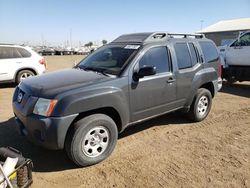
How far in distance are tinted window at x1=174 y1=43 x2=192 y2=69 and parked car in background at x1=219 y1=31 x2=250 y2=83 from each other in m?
5.02

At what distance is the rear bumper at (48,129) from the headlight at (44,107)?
6 centimetres

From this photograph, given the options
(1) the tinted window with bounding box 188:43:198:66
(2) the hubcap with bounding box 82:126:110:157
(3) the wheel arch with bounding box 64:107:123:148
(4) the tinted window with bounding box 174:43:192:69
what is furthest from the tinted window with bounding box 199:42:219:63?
(2) the hubcap with bounding box 82:126:110:157

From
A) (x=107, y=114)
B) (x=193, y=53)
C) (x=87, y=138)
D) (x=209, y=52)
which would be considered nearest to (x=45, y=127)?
(x=87, y=138)

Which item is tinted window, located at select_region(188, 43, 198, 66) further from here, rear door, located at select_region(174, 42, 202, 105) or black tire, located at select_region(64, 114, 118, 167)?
black tire, located at select_region(64, 114, 118, 167)

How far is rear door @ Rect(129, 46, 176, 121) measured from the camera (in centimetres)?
435

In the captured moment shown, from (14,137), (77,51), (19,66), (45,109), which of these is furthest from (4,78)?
(77,51)

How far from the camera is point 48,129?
3428 mm

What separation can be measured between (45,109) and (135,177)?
151 cm

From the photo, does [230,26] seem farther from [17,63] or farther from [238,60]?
[17,63]

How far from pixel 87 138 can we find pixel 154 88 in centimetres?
151

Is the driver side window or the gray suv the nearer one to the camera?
the gray suv

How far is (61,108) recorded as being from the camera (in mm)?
3443

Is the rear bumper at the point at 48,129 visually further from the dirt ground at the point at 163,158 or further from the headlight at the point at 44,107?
the dirt ground at the point at 163,158

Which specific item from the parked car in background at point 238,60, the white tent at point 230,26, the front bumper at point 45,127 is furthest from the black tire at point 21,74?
the white tent at point 230,26
